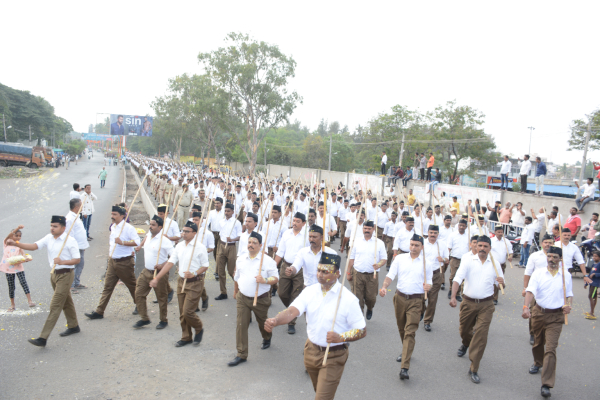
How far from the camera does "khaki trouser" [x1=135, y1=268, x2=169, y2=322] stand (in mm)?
6105

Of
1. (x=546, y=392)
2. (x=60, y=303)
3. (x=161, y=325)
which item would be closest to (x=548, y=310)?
(x=546, y=392)

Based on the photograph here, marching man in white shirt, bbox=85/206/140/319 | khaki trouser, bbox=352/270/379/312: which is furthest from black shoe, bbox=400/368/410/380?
marching man in white shirt, bbox=85/206/140/319

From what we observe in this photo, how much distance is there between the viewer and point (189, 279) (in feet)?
18.6

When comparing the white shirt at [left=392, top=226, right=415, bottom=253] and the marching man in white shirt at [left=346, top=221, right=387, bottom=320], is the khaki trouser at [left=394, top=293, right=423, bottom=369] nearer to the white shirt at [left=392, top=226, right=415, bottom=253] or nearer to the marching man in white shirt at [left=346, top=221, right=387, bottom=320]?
the marching man in white shirt at [left=346, top=221, right=387, bottom=320]

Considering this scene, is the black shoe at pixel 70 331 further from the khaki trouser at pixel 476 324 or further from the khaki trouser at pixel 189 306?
the khaki trouser at pixel 476 324

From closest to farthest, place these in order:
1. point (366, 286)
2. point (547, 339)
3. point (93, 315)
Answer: point (547, 339)
point (93, 315)
point (366, 286)

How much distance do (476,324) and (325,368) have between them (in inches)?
110

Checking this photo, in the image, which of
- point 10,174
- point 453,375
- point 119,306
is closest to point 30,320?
point 119,306

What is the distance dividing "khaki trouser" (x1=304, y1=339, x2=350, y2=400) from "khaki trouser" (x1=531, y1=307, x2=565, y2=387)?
288 cm

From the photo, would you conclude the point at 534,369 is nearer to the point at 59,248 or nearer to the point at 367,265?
the point at 367,265

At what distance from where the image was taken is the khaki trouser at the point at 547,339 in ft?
15.7

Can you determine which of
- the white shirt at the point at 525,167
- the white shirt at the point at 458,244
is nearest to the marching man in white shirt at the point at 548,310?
the white shirt at the point at 458,244

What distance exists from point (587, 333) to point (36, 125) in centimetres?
7774

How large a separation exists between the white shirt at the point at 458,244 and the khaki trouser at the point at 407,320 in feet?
11.8
